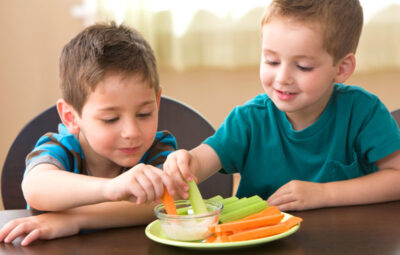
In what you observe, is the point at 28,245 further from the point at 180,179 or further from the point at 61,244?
the point at 180,179

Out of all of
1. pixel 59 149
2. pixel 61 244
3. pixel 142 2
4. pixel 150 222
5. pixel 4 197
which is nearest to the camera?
pixel 61 244

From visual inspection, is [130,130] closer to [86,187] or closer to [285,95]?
[86,187]

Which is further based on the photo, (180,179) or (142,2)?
(142,2)

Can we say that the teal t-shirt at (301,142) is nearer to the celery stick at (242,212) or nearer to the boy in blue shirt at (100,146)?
the boy in blue shirt at (100,146)

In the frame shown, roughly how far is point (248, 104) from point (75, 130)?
43 cm

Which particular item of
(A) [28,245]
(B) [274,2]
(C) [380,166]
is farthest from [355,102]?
(A) [28,245]

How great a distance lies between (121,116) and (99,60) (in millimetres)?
138

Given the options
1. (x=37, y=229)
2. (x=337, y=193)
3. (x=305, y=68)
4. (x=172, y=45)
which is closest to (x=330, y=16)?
(x=305, y=68)

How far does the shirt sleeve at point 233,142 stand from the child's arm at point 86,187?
1.28 feet

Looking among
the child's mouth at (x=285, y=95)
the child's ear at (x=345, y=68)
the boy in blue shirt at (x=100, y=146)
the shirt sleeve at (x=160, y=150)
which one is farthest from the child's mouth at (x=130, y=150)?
the child's ear at (x=345, y=68)

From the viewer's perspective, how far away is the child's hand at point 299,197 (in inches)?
38.7

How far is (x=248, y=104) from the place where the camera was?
1325 millimetres

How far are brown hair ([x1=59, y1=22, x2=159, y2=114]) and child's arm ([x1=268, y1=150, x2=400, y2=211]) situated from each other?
36 cm

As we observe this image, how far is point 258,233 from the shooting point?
0.73 m
